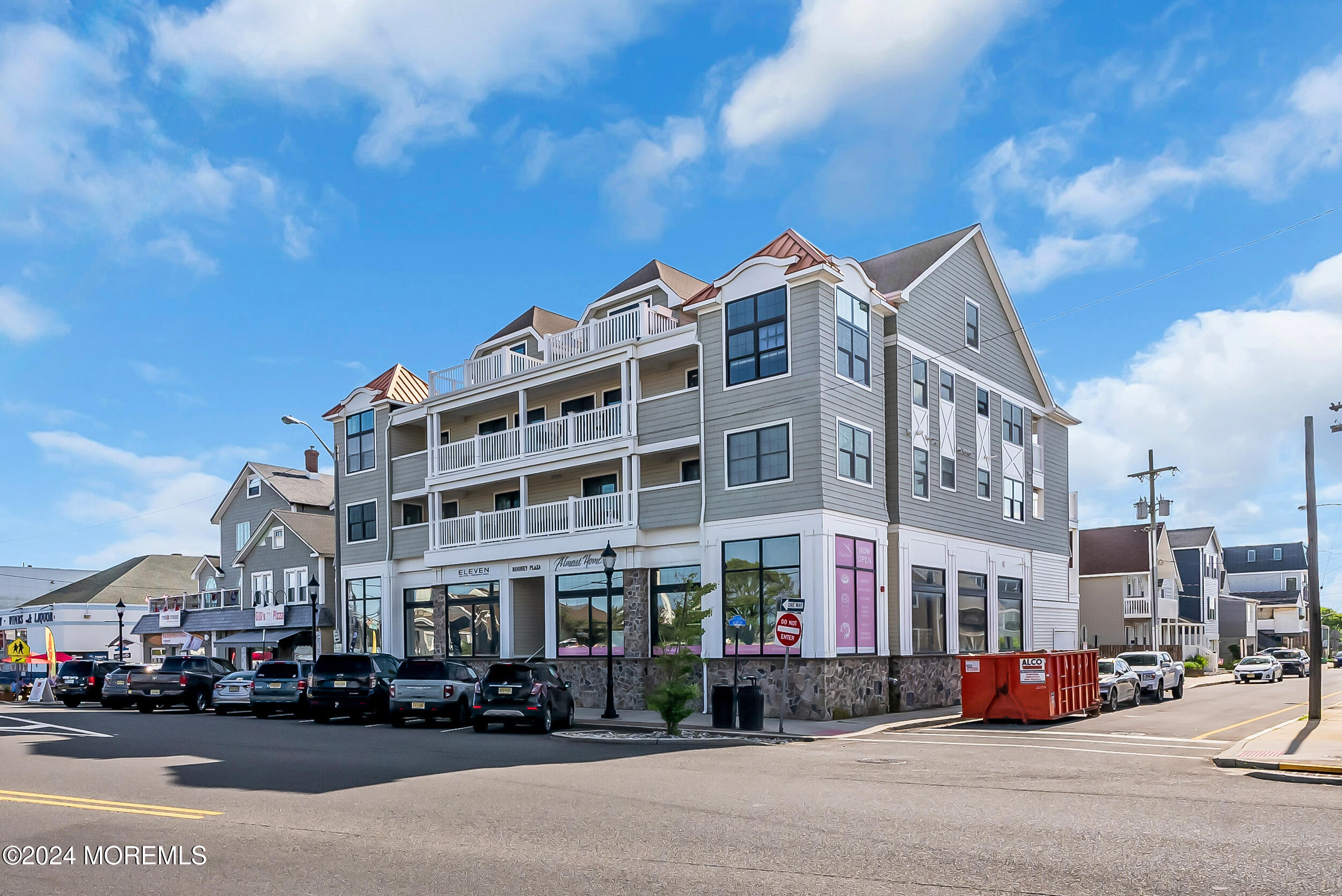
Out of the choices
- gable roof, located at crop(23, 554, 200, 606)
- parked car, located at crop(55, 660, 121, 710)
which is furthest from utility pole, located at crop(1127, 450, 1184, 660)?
gable roof, located at crop(23, 554, 200, 606)

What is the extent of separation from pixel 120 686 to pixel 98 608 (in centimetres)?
4482

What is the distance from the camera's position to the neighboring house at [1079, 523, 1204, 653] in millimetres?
61219

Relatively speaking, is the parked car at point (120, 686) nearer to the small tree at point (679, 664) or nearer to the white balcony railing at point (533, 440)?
the white balcony railing at point (533, 440)

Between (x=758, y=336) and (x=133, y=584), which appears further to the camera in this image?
(x=133, y=584)

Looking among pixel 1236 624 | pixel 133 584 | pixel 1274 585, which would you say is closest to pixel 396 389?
pixel 133 584

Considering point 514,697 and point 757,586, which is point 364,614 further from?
point 514,697

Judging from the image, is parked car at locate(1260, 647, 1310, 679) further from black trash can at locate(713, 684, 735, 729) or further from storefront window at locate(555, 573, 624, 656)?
black trash can at locate(713, 684, 735, 729)

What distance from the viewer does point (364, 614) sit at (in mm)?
40625

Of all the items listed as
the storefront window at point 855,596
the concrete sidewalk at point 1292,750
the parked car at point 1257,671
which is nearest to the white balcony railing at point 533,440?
the storefront window at point 855,596

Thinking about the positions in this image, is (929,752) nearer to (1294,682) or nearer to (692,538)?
(692,538)

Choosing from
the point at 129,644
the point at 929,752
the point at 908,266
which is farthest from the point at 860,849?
the point at 129,644

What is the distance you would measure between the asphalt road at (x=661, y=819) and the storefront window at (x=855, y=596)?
27.7 ft

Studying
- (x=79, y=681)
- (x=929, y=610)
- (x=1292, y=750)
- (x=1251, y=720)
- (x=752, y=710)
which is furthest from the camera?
(x=79, y=681)

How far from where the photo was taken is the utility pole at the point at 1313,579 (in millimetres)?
22897
